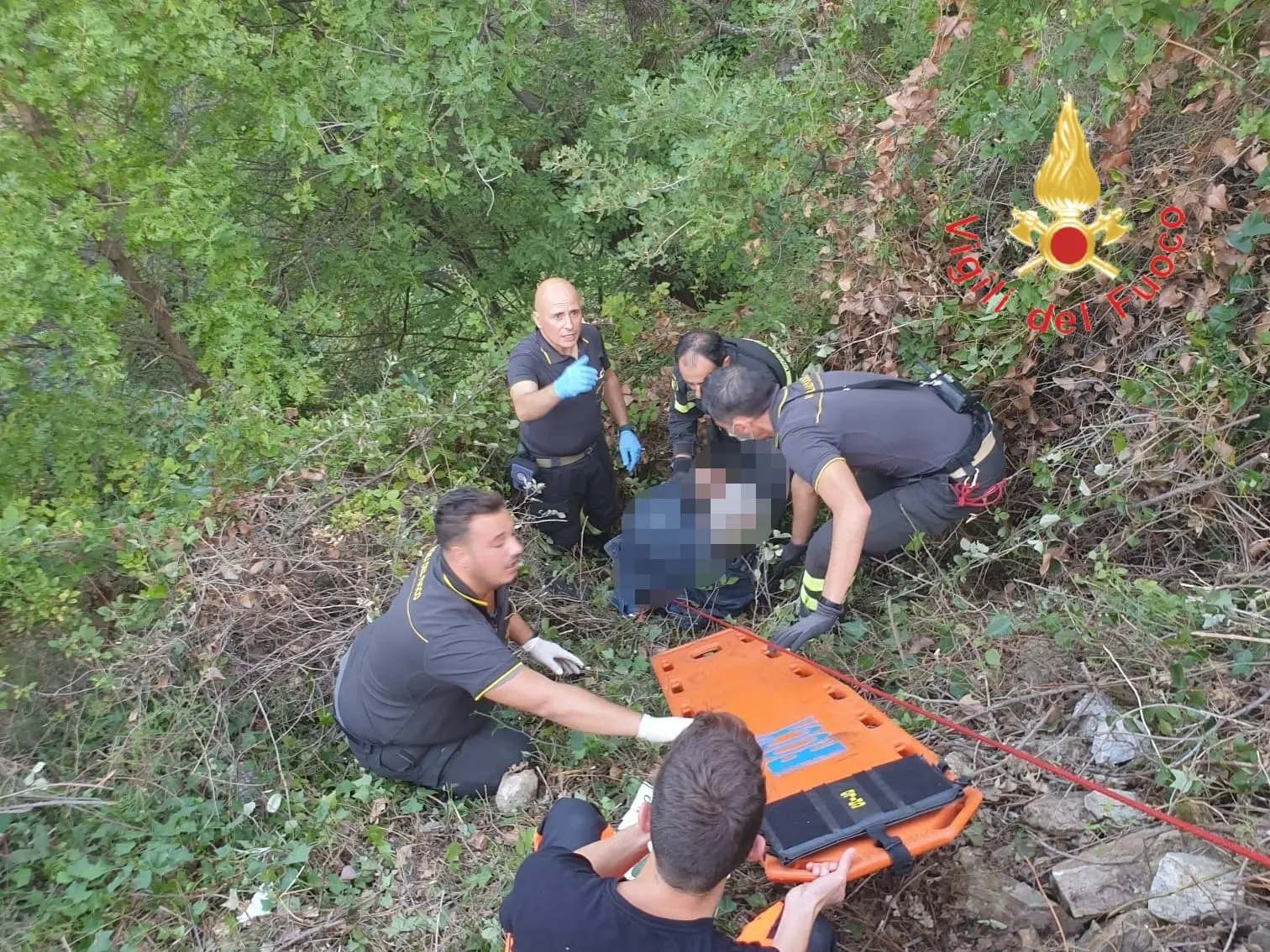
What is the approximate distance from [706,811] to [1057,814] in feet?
4.50

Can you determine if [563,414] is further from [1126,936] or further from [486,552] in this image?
[1126,936]

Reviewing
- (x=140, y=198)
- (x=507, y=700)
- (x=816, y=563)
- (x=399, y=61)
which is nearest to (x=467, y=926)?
(x=507, y=700)

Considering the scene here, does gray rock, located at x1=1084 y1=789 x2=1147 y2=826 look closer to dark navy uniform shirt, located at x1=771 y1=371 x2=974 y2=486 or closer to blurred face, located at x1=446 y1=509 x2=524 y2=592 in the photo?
dark navy uniform shirt, located at x1=771 y1=371 x2=974 y2=486

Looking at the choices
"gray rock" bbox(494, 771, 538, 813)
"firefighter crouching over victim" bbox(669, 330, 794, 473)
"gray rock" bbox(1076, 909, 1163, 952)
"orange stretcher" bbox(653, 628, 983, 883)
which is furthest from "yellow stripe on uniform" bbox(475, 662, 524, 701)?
"gray rock" bbox(1076, 909, 1163, 952)

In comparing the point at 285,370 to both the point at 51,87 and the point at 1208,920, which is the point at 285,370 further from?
the point at 1208,920

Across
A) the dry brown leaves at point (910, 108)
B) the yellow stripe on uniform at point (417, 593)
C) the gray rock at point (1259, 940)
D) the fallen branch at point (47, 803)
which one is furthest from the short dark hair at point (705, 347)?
the fallen branch at point (47, 803)

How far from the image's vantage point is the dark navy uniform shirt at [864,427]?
2912 millimetres

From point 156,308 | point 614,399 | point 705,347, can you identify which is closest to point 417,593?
point 705,347

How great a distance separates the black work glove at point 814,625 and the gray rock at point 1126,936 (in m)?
1.19

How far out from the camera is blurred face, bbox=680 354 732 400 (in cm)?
373

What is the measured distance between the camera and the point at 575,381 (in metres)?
3.82

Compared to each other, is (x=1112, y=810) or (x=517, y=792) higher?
(x=1112, y=810)

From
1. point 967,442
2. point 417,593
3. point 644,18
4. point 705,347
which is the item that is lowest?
point 417,593

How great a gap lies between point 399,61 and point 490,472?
8.18 ft
